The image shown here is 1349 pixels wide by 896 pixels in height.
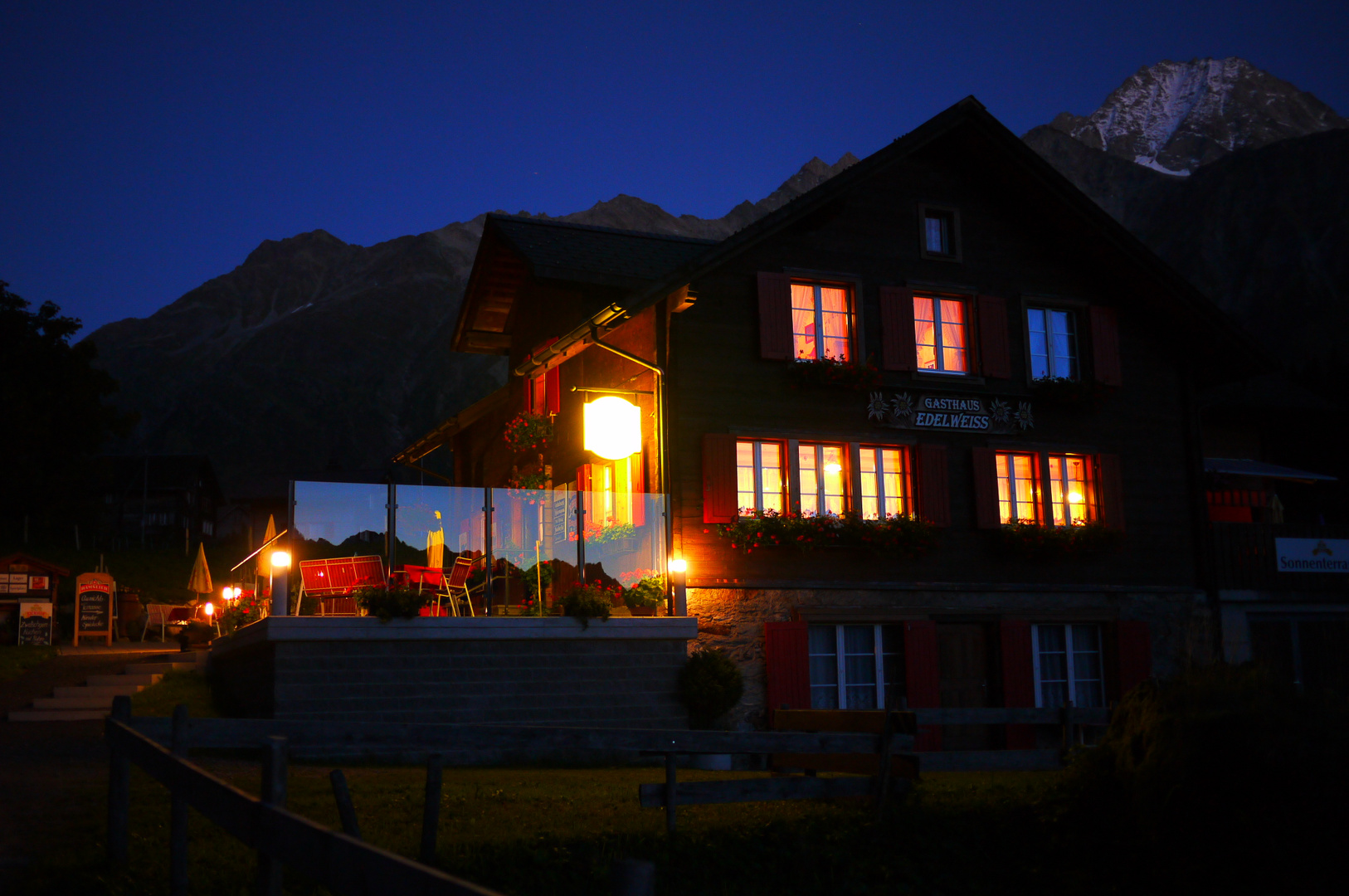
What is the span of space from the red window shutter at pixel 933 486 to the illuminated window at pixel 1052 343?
7.57ft

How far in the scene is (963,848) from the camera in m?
8.09

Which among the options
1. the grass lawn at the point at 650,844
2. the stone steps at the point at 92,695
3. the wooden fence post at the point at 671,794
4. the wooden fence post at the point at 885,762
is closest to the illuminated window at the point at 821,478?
the grass lawn at the point at 650,844

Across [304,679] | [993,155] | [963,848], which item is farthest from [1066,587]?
[304,679]

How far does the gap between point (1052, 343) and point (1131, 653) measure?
14.6ft

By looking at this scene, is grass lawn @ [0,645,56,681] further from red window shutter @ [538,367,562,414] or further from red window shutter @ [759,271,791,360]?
red window shutter @ [759,271,791,360]

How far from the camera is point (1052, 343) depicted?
17.0m

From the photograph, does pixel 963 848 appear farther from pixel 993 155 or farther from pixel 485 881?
pixel 993 155

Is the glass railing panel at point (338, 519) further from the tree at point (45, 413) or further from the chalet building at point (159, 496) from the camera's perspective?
the chalet building at point (159, 496)

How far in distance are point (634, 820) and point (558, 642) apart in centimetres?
446

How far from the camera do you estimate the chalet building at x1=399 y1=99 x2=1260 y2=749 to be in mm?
14414

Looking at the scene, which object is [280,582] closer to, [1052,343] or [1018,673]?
[1018,673]

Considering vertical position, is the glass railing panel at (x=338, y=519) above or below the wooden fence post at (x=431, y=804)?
above

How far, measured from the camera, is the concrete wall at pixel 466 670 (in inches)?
455

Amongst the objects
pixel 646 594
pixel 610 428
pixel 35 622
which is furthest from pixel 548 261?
pixel 35 622
